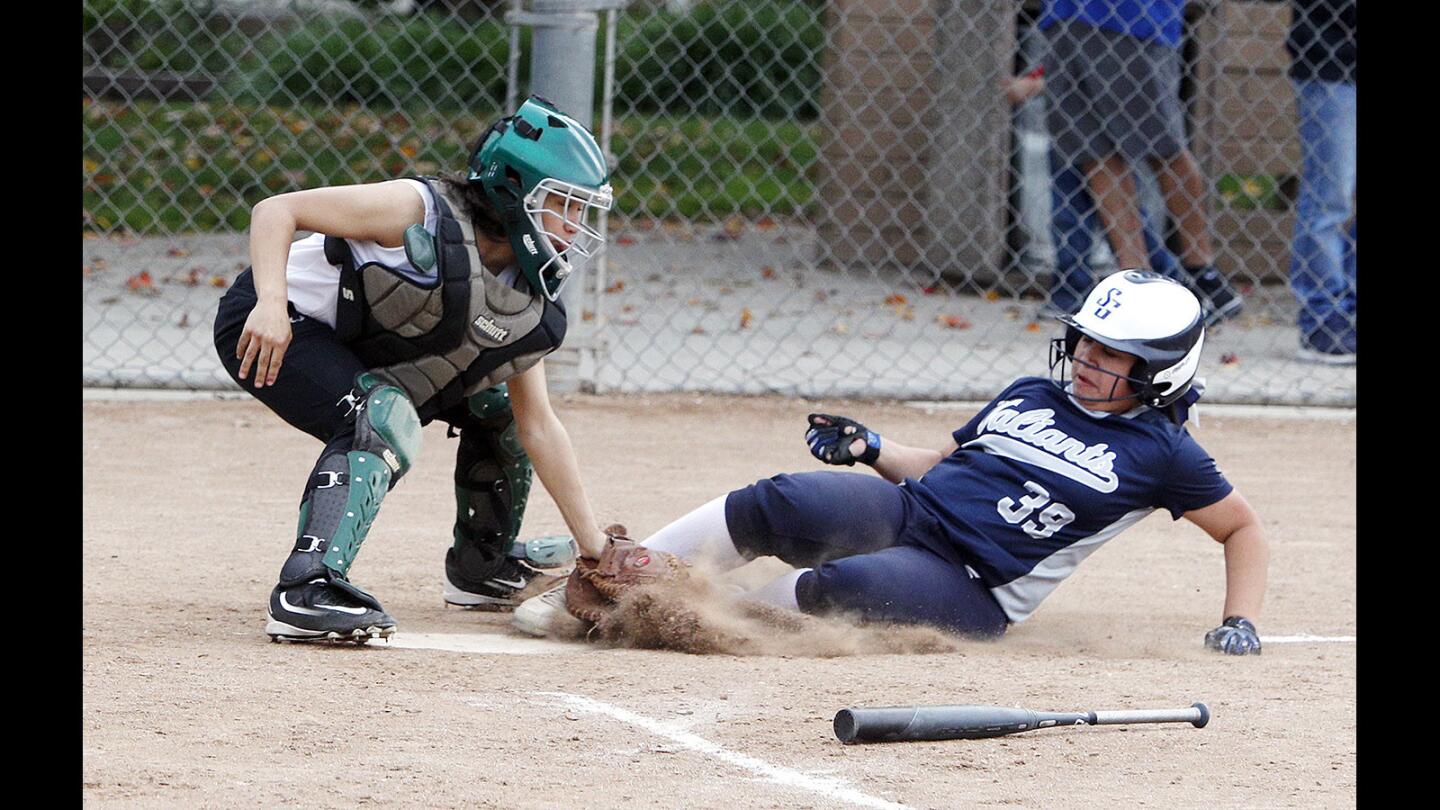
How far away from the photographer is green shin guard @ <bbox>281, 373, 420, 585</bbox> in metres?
3.73

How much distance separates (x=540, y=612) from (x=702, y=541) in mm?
438

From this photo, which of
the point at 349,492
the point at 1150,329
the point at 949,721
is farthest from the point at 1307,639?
the point at 349,492

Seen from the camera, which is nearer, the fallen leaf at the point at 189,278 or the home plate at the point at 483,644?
the home plate at the point at 483,644

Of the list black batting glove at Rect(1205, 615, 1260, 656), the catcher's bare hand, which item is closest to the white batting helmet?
black batting glove at Rect(1205, 615, 1260, 656)

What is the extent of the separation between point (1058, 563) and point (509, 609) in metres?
1.40

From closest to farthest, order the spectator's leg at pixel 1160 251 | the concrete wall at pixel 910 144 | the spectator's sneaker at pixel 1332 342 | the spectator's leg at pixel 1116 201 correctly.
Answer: the spectator's leg at pixel 1116 201 < the spectator's sneaker at pixel 1332 342 < the spectator's leg at pixel 1160 251 < the concrete wall at pixel 910 144

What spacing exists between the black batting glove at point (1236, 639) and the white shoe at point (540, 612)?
1521mm

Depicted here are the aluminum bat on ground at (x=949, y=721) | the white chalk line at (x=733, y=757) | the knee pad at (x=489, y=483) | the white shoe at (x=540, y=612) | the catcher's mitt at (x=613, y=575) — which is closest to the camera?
the white chalk line at (x=733, y=757)

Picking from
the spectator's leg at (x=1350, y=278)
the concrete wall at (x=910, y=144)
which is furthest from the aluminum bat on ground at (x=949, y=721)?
the concrete wall at (x=910, y=144)

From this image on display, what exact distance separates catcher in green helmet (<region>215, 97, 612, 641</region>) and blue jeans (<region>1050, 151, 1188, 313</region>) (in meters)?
4.92

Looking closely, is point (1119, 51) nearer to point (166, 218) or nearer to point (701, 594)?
point (701, 594)

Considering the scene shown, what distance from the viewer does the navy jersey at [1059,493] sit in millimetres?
4191

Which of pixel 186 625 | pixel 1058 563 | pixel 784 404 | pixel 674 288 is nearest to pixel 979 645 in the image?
pixel 1058 563

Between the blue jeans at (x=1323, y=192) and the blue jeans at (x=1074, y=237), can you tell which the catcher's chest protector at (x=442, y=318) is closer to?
the blue jeans at (x=1074, y=237)
